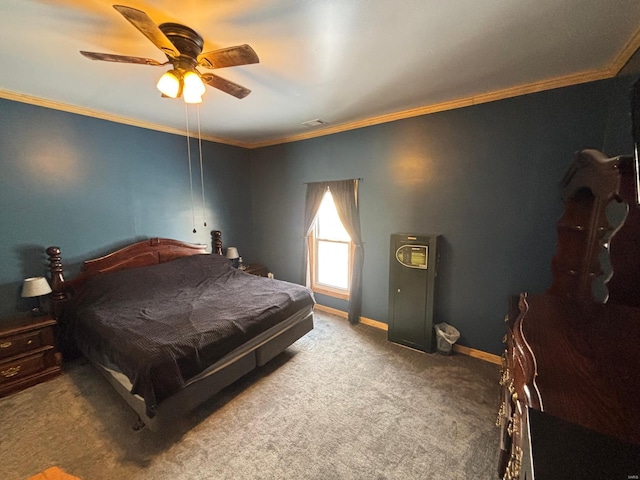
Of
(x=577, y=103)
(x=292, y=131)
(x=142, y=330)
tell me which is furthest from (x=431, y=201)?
(x=142, y=330)

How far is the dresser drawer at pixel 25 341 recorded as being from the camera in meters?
2.21

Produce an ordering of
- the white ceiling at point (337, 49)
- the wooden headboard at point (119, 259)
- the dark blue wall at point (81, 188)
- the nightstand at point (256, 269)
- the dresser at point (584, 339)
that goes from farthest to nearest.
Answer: the nightstand at point (256, 269), the wooden headboard at point (119, 259), the dark blue wall at point (81, 188), the white ceiling at point (337, 49), the dresser at point (584, 339)

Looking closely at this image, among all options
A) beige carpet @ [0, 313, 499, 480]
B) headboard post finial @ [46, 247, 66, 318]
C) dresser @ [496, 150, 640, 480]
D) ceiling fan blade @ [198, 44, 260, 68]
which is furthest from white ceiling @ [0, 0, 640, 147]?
beige carpet @ [0, 313, 499, 480]

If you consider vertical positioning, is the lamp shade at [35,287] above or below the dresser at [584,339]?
below

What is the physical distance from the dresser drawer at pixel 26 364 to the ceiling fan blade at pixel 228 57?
2.94 m

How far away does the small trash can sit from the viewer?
2.77 metres

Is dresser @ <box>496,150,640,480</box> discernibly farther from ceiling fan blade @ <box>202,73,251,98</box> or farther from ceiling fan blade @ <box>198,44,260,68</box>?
ceiling fan blade @ <box>202,73,251,98</box>

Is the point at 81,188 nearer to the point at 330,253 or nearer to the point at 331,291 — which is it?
the point at 330,253

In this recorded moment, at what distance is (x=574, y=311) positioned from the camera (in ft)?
4.12

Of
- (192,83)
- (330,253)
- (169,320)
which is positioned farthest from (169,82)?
(330,253)

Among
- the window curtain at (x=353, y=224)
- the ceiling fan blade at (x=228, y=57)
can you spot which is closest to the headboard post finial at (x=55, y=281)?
the ceiling fan blade at (x=228, y=57)

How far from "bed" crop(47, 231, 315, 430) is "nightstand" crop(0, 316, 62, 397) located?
0.17 metres

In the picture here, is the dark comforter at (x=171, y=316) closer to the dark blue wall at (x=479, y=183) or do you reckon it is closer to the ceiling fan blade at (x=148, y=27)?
the dark blue wall at (x=479, y=183)

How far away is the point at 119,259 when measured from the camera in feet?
10.0
